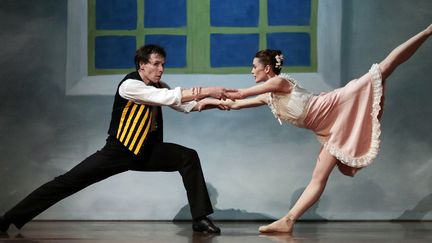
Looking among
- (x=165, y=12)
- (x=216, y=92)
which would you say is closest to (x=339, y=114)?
(x=216, y=92)

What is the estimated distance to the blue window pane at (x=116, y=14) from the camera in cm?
521

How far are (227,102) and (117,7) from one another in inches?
47.2

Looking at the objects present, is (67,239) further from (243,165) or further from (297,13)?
(297,13)

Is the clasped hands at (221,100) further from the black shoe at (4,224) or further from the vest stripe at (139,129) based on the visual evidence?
the black shoe at (4,224)

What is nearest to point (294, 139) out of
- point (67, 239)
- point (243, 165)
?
point (243, 165)

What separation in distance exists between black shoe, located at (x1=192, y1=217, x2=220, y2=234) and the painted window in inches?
53.5

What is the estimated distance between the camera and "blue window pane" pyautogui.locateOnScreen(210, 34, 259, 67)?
5.16 meters

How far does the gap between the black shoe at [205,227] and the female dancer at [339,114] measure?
27cm

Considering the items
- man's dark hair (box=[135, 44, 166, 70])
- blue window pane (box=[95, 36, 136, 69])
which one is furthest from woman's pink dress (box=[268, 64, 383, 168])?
blue window pane (box=[95, 36, 136, 69])

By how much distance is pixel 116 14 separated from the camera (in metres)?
5.22

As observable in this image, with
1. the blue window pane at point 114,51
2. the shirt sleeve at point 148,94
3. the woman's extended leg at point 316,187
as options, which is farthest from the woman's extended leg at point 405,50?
the blue window pane at point 114,51

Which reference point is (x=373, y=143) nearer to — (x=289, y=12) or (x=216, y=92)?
(x=216, y=92)

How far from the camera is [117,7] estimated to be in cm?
522

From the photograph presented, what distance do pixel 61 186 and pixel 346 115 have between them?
5.27 feet
